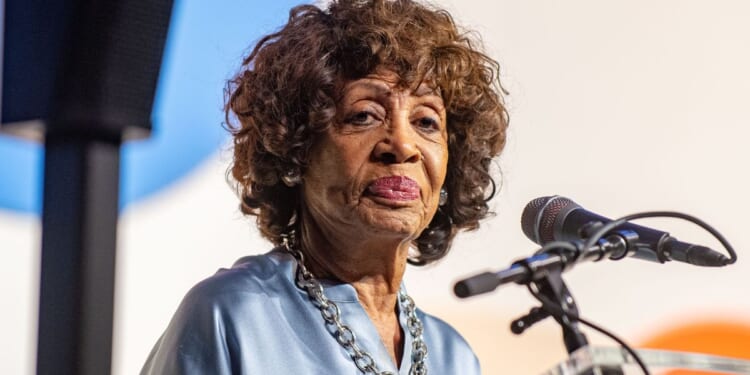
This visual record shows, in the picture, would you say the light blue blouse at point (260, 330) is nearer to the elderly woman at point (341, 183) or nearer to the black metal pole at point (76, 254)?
the elderly woman at point (341, 183)

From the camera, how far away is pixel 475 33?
7.21 ft

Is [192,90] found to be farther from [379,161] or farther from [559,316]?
[559,316]

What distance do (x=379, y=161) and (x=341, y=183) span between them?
8 centimetres

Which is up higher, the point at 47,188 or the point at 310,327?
the point at 47,188

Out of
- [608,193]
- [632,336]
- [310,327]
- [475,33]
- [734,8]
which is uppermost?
[734,8]

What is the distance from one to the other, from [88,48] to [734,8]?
237cm

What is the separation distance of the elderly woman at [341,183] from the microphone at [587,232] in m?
0.36

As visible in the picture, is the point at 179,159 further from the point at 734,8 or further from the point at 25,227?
the point at 734,8

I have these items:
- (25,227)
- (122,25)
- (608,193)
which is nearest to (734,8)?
(608,193)

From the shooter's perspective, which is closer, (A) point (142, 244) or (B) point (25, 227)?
(B) point (25, 227)

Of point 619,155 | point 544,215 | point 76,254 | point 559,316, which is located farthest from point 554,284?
point 619,155

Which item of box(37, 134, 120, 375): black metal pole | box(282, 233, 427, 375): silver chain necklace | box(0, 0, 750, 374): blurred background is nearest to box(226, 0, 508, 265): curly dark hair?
box(282, 233, 427, 375): silver chain necklace

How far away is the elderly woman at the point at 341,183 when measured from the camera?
70.4 inches

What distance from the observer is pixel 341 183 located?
6.01 feet
